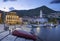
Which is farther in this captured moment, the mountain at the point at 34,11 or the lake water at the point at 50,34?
the lake water at the point at 50,34

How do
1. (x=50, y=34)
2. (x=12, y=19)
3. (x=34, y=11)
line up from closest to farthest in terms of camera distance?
(x=12, y=19)
(x=34, y=11)
(x=50, y=34)

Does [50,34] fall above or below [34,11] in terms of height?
below

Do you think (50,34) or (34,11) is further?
(50,34)

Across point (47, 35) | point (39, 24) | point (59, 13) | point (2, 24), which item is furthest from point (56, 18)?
point (2, 24)

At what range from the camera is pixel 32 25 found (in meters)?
2.06

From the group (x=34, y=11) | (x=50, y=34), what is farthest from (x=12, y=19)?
(x=50, y=34)

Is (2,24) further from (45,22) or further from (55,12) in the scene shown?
(55,12)

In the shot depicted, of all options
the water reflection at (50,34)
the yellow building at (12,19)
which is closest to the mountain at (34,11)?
the yellow building at (12,19)

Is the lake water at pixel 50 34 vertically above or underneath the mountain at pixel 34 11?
underneath

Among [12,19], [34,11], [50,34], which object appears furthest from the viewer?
[50,34]

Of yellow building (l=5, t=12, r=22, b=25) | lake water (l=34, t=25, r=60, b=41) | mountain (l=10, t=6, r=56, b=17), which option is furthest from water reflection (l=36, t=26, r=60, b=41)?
yellow building (l=5, t=12, r=22, b=25)

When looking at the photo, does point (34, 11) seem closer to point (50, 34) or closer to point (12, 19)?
point (12, 19)

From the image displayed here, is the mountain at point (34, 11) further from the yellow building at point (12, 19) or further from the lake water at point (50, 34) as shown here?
the lake water at point (50, 34)

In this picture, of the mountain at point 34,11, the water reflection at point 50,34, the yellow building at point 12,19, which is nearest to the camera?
the yellow building at point 12,19
